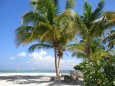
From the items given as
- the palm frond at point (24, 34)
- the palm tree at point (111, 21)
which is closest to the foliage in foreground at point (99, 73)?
the palm tree at point (111, 21)

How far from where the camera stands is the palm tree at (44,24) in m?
17.0

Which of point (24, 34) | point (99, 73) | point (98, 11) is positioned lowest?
point (99, 73)

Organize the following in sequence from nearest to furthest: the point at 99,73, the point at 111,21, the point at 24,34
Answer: the point at 99,73, the point at 111,21, the point at 24,34

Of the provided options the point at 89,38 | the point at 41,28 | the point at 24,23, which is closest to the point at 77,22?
the point at 89,38

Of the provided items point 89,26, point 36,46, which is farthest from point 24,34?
point 89,26

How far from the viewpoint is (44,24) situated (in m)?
16.5

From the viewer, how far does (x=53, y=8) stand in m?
17.7

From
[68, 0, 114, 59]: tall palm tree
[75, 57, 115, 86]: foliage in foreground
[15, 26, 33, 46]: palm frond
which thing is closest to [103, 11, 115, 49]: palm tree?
[68, 0, 114, 59]: tall palm tree

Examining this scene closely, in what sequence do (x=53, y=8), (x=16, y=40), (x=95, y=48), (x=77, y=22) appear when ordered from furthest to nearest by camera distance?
(x=95, y=48) < (x=16, y=40) < (x=53, y=8) < (x=77, y=22)

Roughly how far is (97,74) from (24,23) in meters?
12.5

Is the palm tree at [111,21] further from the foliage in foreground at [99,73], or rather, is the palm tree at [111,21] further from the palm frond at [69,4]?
the foliage in foreground at [99,73]

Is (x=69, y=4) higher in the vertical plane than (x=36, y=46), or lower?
higher

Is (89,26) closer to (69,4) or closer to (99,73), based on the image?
(69,4)

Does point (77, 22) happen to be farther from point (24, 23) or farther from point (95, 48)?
point (95, 48)
